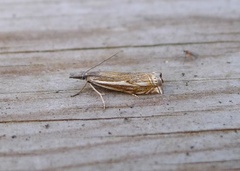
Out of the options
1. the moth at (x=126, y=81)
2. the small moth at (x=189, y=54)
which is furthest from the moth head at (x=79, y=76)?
the small moth at (x=189, y=54)

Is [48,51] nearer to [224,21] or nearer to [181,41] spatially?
[181,41]

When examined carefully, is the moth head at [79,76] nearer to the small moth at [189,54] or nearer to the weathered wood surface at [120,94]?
the weathered wood surface at [120,94]

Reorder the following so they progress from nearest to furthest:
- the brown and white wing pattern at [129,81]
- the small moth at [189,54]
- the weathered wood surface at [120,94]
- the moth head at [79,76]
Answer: the weathered wood surface at [120,94] → the brown and white wing pattern at [129,81] → the moth head at [79,76] → the small moth at [189,54]

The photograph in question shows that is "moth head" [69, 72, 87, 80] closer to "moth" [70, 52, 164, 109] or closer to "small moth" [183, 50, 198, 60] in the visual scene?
"moth" [70, 52, 164, 109]

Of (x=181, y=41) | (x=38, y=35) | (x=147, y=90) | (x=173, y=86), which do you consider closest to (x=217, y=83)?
(x=173, y=86)

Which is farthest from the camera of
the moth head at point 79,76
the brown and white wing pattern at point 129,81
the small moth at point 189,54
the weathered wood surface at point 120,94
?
the small moth at point 189,54

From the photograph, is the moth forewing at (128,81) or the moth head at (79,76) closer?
the moth forewing at (128,81)

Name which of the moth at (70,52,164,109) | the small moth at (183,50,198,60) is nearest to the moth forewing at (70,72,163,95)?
the moth at (70,52,164,109)

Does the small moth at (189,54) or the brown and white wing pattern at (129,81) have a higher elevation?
the small moth at (189,54)

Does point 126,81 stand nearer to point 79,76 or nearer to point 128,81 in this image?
point 128,81
